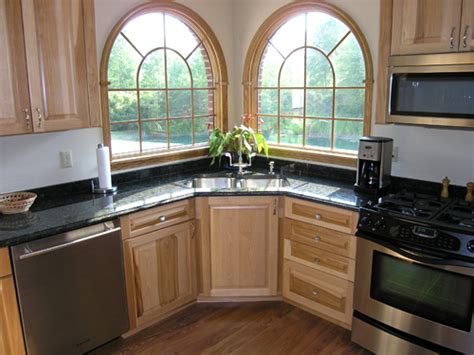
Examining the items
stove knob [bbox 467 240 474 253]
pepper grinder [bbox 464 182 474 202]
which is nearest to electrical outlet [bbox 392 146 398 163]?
pepper grinder [bbox 464 182 474 202]

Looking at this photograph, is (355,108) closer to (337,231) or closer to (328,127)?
(328,127)

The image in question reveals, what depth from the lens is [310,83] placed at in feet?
11.1

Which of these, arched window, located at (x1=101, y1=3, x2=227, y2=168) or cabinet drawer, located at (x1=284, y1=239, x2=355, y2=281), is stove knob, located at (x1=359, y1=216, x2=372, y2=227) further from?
arched window, located at (x1=101, y1=3, x2=227, y2=168)

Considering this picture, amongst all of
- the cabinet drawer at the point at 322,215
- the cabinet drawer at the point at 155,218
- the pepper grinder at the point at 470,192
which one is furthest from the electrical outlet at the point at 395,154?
the cabinet drawer at the point at 155,218

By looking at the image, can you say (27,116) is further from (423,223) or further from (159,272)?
(423,223)

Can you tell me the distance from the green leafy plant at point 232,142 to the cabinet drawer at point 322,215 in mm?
765

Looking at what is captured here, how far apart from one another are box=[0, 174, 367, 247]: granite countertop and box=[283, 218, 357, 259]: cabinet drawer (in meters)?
0.20

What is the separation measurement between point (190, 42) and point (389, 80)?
1771mm

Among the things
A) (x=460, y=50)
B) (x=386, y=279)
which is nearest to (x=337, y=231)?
(x=386, y=279)

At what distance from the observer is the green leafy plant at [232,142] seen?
3.49m

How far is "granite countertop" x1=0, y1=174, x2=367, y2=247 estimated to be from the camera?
2235 millimetres

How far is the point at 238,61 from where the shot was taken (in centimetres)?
378

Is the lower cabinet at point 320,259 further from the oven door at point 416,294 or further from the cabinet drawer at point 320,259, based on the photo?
the oven door at point 416,294

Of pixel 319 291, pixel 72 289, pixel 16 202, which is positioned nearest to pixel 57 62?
pixel 16 202
